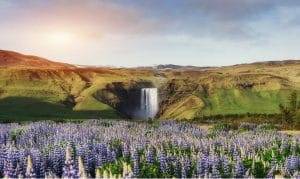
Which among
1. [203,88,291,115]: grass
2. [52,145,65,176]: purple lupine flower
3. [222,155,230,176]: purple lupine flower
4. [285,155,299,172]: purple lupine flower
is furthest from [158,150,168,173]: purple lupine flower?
[203,88,291,115]: grass

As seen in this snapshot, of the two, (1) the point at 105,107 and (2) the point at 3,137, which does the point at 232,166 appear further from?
(1) the point at 105,107

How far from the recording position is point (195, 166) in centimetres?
1806

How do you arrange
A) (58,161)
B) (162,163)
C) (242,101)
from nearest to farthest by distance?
(162,163)
(58,161)
(242,101)

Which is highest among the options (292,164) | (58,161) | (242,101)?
(58,161)

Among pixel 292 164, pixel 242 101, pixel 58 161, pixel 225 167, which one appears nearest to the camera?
pixel 225 167

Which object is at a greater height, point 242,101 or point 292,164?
point 292,164

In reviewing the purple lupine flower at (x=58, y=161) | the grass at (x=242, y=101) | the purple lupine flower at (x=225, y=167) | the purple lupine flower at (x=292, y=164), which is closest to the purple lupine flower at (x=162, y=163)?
the purple lupine flower at (x=225, y=167)

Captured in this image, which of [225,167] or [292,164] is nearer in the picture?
[225,167]

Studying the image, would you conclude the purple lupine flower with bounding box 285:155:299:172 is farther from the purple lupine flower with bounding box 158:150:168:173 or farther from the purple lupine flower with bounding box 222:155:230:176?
the purple lupine flower with bounding box 158:150:168:173

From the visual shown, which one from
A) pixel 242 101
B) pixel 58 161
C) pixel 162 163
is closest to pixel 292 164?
pixel 162 163

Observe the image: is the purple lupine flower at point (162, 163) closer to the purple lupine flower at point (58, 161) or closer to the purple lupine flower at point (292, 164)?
the purple lupine flower at point (58, 161)

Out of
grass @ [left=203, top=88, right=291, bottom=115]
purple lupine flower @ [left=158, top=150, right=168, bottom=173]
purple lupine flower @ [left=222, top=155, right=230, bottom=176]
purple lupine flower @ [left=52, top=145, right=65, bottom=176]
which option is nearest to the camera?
purple lupine flower @ [left=222, top=155, right=230, bottom=176]

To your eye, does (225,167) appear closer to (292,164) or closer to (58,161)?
(292,164)

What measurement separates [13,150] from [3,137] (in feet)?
34.8
